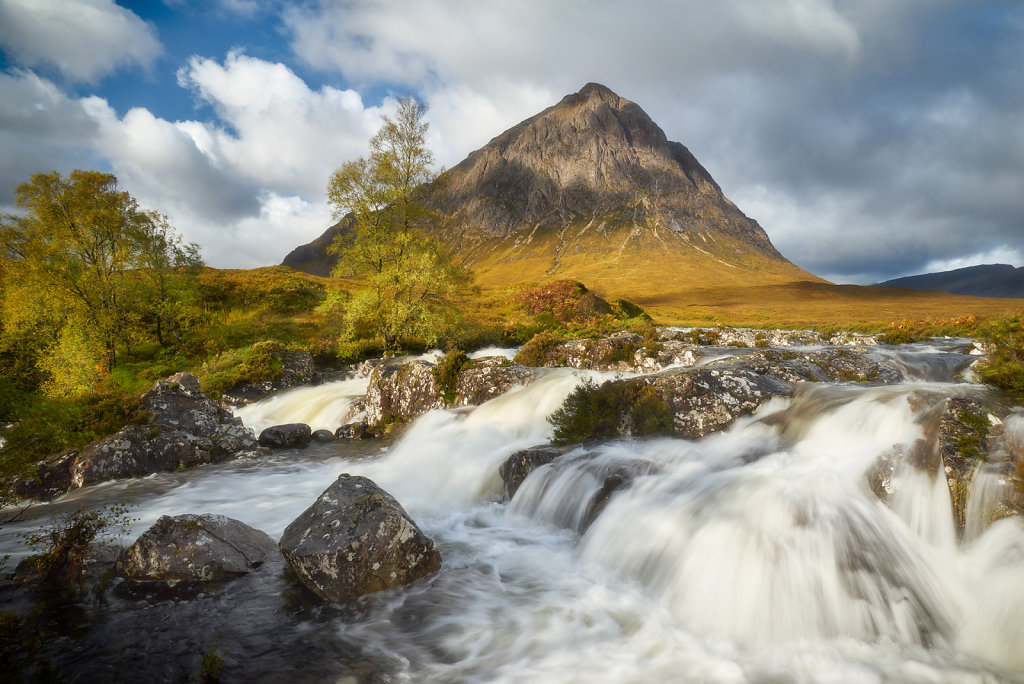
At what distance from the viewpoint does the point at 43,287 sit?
22500 mm

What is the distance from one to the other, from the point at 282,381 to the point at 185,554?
1727 centimetres

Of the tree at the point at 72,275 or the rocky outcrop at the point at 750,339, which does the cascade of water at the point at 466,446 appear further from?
the tree at the point at 72,275

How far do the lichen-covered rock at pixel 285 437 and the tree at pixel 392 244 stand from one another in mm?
10645

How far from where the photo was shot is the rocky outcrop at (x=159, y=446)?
447 inches

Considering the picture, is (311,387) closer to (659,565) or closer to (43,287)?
(43,287)

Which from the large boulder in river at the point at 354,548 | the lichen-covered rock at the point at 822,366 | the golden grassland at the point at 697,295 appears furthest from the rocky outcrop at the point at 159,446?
the golden grassland at the point at 697,295

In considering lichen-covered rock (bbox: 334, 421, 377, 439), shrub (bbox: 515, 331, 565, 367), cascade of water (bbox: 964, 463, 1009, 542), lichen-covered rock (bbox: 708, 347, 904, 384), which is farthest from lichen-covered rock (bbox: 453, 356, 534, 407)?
cascade of water (bbox: 964, 463, 1009, 542)

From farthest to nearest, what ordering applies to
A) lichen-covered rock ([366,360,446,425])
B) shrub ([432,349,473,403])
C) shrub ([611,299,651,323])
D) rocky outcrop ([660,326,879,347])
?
shrub ([611,299,651,323]) → rocky outcrop ([660,326,879,347]) → lichen-covered rock ([366,360,446,425]) → shrub ([432,349,473,403])

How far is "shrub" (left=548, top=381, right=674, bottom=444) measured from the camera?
1098 cm

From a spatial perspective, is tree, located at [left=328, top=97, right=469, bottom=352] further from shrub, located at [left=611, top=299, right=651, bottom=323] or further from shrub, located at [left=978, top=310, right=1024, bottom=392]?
shrub, located at [left=978, top=310, right=1024, bottom=392]

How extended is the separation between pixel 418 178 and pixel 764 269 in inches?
6927

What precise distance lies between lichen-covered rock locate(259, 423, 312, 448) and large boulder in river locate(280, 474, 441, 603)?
9.41 m

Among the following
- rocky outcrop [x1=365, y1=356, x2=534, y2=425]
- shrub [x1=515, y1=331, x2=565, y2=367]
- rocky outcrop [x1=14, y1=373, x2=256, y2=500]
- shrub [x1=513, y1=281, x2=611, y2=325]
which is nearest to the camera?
rocky outcrop [x1=14, y1=373, x2=256, y2=500]

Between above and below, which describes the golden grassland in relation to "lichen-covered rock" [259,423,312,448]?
above
